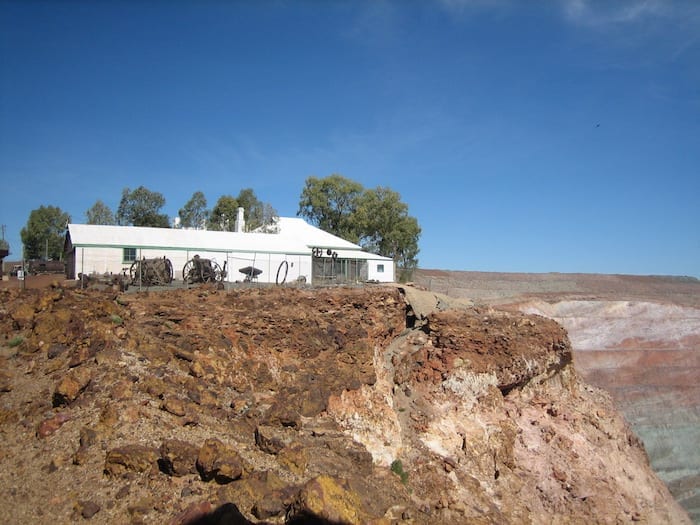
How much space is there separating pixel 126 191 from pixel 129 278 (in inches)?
1167

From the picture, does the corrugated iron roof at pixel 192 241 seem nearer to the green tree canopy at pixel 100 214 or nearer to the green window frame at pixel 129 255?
the green window frame at pixel 129 255

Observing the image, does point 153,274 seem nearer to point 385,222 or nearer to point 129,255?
point 129,255

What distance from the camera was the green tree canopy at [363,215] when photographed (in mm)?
48312

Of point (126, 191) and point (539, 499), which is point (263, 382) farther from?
point (126, 191)

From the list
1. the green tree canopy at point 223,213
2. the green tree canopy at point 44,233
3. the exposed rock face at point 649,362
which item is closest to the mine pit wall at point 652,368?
the exposed rock face at point 649,362

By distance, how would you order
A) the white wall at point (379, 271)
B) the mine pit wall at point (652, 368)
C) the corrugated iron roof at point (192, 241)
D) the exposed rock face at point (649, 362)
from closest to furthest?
the mine pit wall at point (652, 368) → the exposed rock face at point (649, 362) → the corrugated iron roof at point (192, 241) → the white wall at point (379, 271)

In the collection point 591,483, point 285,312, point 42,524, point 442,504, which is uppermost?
point 285,312

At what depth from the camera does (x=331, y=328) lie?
1509 centimetres

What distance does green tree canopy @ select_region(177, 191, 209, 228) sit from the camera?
49.8 metres

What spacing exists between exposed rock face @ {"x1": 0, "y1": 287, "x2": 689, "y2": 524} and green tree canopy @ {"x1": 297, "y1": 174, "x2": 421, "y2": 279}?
29559mm

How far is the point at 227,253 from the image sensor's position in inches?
1096

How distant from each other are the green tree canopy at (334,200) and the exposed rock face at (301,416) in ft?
102

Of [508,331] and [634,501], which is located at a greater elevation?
[508,331]

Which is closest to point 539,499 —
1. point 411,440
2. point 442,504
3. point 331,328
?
point 411,440
